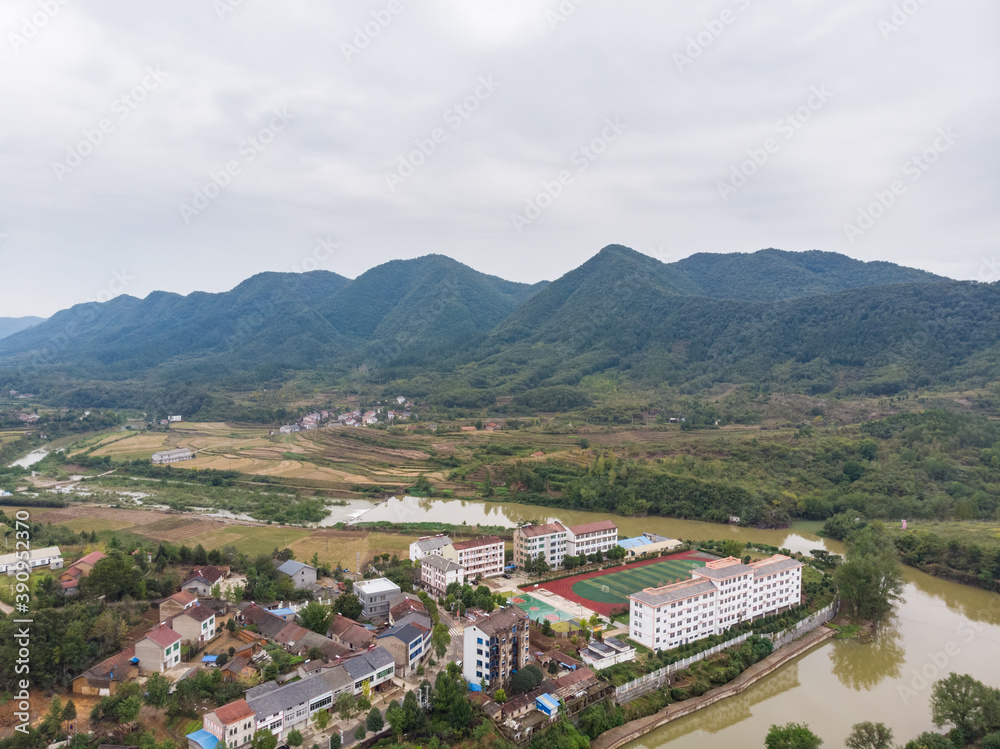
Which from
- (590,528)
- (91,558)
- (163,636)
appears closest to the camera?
(163,636)

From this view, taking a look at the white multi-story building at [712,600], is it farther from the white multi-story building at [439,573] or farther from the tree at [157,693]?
the tree at [157,693]

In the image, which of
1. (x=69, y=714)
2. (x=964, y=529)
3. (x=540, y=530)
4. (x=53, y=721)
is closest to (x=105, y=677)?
(x=69, y=714)

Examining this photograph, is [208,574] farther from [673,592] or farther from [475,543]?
[673,592]

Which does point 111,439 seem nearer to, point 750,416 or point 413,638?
point 413,638

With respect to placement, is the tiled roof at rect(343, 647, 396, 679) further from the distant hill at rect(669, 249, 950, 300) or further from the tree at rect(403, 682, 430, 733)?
the distant hill at rect(669, 249, 950, 300)

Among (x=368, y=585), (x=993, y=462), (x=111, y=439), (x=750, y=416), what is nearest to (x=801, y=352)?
(x=750, y=416)
